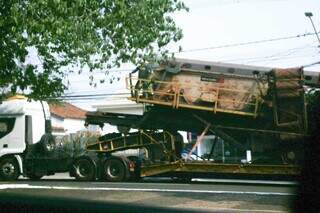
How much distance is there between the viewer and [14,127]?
1895 centimetres

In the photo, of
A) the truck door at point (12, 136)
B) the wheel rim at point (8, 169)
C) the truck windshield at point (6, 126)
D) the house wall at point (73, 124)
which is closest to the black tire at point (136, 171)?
the truck door at point (12, 136)

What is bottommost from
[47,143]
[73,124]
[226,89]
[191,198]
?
[191,198]

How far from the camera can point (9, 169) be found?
18.9m

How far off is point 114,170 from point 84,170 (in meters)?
1.10

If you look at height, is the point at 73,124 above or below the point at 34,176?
above

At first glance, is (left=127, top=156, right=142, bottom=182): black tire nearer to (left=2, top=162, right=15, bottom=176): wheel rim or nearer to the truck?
the truck

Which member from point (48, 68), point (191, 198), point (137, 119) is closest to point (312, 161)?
point (191, 198)

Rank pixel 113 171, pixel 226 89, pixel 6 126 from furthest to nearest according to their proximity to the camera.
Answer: pixel 6 126 → pixel 113 171 → pixel 226 89

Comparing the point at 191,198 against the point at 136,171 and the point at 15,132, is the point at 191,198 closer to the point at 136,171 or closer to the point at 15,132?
the point at 136,171

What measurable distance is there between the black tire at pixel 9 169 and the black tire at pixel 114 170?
3255mm

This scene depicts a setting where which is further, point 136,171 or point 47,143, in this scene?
point 47,143

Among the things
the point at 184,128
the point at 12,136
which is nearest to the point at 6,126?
the point at 12,136

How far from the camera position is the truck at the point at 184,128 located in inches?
662

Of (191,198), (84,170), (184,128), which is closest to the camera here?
(191,198)
